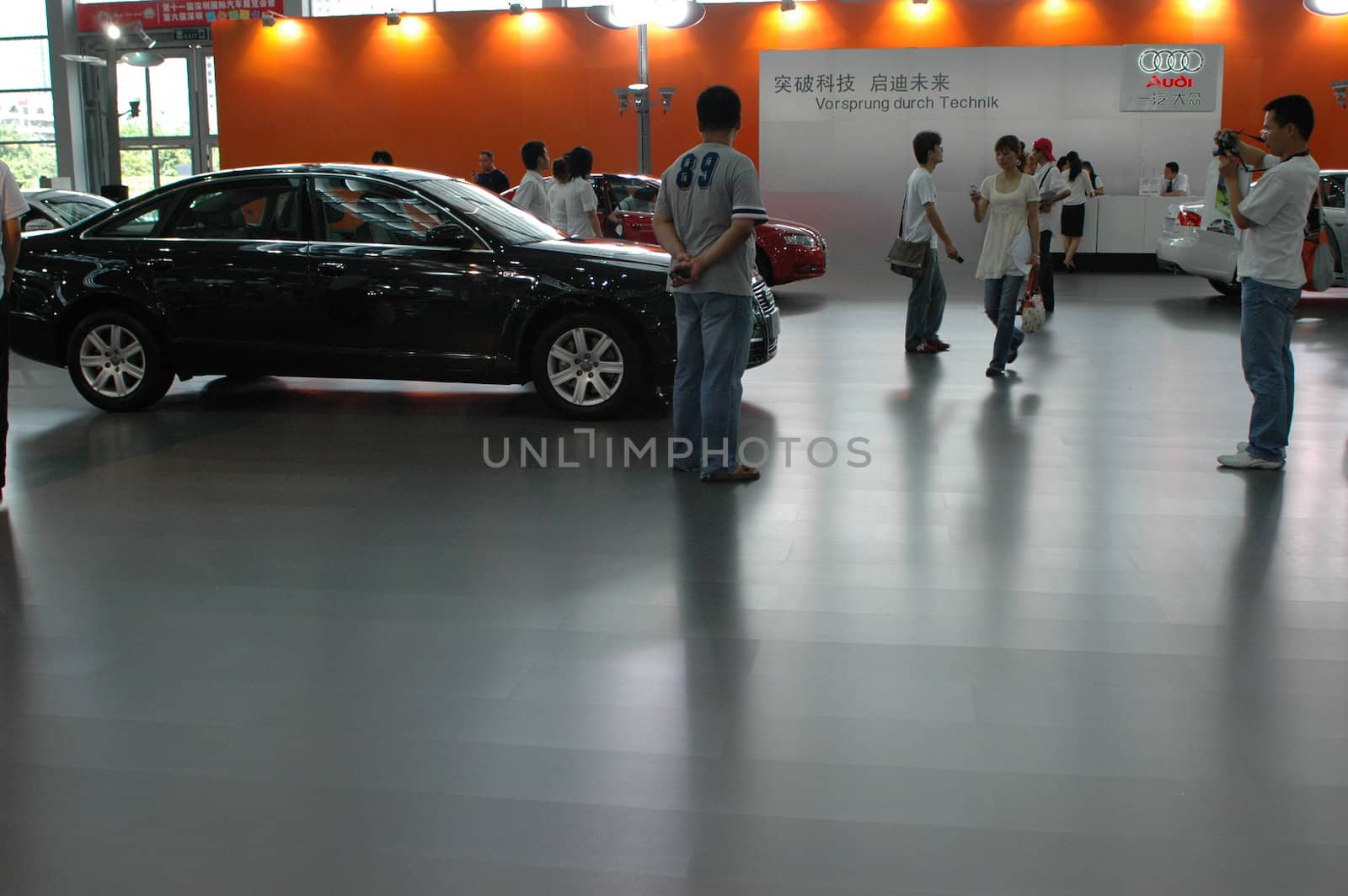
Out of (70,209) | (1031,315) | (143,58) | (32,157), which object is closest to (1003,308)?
(1031,315)

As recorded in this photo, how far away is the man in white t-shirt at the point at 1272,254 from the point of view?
518 centimetres

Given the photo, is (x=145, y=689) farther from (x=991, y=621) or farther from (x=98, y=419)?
(x=98, y=419)

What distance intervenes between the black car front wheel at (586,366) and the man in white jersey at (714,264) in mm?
1193

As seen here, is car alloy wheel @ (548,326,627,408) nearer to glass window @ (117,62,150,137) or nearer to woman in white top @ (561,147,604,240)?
woman in white top @ (561,147,604,240)

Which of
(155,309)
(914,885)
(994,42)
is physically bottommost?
(914,885)

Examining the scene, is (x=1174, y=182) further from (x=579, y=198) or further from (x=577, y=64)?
(x=579, y=198)

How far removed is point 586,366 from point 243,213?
208 cm

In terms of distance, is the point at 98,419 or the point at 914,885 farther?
the point at 98,419

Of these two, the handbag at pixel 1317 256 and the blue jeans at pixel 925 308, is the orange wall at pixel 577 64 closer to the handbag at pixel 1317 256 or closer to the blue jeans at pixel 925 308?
the blue jeans at pixel 925 308

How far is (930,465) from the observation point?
5586 mm

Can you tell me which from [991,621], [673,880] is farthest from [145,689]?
[991,621]

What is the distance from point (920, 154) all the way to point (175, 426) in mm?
4820

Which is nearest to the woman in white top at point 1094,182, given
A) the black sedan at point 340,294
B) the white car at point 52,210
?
the black sedan at point 340,294

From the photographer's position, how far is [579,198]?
31.6ft
